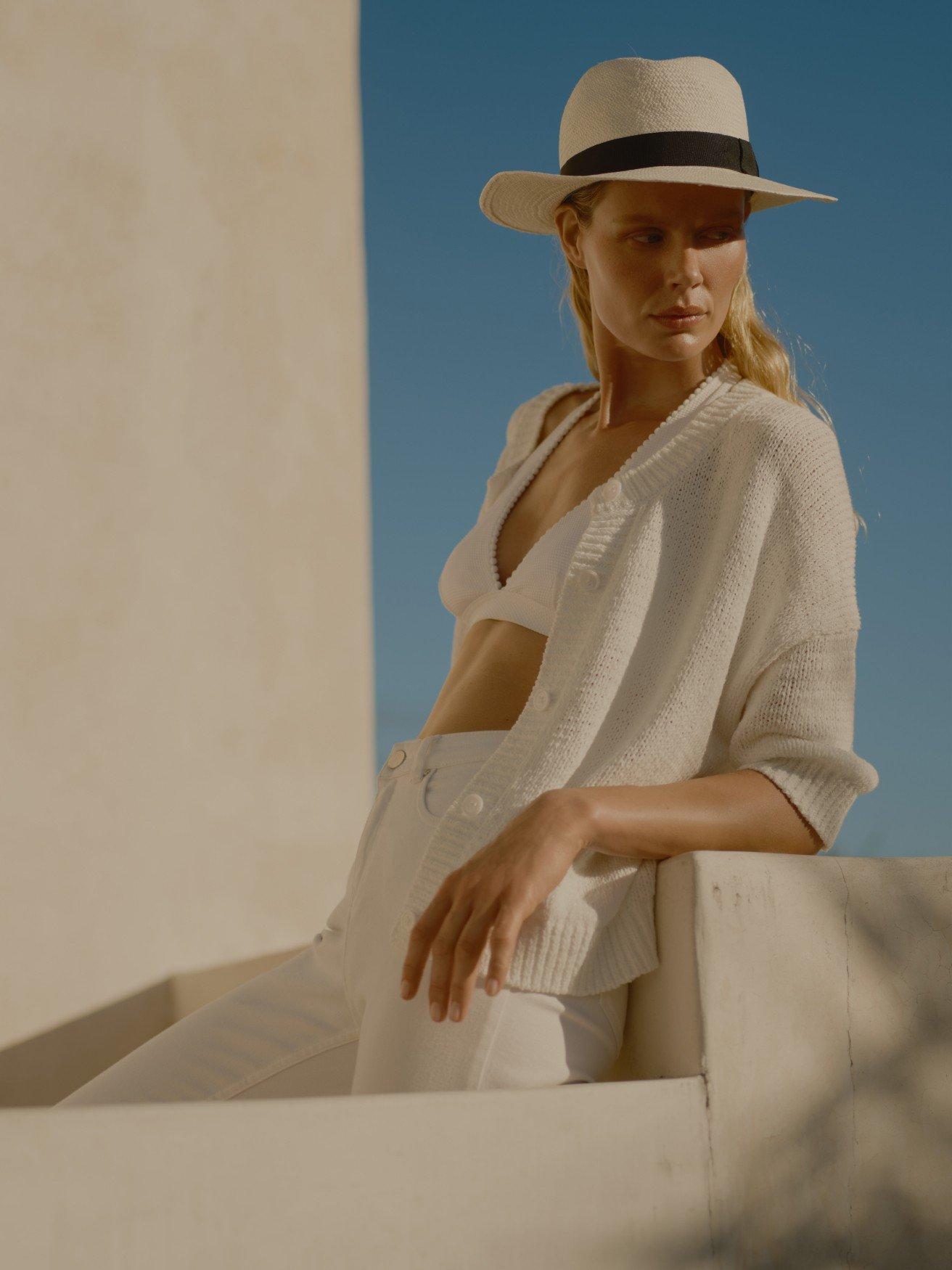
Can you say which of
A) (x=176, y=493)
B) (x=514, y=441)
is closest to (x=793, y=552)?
(x=514, y=441)

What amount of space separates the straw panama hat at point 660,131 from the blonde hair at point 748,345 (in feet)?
0.10

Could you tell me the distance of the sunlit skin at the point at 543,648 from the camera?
1.30m

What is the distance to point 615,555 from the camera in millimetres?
1559

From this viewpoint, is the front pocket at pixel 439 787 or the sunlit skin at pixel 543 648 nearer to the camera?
the sunlit skin at pixel 543 648

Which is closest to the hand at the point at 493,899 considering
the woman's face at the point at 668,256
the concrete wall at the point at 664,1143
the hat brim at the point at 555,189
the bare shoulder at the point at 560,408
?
the concrete wall at the point at 664,1143

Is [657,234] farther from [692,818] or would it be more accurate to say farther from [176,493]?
[176,493]

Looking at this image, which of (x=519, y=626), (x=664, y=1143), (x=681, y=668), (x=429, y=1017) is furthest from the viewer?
(x=519, y=626)

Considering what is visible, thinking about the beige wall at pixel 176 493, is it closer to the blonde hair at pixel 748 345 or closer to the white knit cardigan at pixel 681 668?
the blonde hair at pixel 748 345

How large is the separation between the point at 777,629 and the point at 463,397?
1869 centimetres

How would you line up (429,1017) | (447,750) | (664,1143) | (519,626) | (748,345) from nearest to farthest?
(664,1143) < (429,1017) < (447,750) < (519,626) < (748,345)

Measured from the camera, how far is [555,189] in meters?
1.81

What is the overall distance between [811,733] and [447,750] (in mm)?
422

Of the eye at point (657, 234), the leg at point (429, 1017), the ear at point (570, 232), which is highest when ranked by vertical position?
the ear at point (570, 232)

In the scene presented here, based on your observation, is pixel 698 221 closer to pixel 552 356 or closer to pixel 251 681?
pixel 552 356
